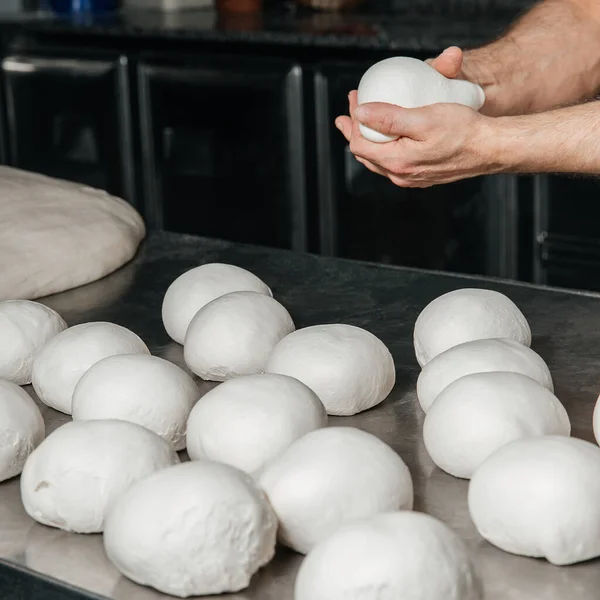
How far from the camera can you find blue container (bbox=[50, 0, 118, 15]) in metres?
3.50

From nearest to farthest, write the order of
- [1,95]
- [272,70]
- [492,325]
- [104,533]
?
1. [104,533]
2. [492,325]
3. [272,70]
4. [1,95]

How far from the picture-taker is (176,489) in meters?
0.89

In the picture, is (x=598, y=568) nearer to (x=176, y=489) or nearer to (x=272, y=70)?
(x=176, y=489)

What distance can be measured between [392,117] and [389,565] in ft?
2.32

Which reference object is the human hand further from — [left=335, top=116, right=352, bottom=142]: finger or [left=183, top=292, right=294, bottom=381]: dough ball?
[left=183, top=292, right=294, bottom=381]: dough ball

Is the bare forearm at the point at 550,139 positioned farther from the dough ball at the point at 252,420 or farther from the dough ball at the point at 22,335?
the dough ball at the point at 22,335

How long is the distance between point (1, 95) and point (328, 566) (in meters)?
2.90

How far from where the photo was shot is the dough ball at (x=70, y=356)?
1260 mm

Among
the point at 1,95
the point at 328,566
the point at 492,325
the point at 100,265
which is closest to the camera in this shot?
the point at 328,566

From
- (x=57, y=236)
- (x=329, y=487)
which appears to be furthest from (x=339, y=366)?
(x=57, y=236)

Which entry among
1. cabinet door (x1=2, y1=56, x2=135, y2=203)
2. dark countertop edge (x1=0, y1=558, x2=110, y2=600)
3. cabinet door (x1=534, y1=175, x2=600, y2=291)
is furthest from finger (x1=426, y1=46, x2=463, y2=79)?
cabinet door (x1=2, y1=56, x2=135, y2=203)

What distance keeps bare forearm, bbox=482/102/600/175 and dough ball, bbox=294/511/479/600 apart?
68cm

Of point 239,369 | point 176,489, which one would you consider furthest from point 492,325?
point 176,489

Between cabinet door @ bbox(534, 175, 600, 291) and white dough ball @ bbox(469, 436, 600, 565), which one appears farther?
cabinet door @ bbox(534, 175, 600, 291)
